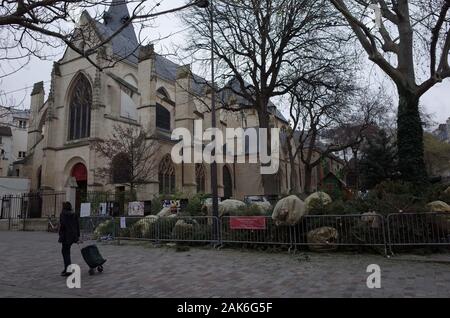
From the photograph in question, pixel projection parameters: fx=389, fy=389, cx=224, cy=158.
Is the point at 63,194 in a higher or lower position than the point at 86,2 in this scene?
lower

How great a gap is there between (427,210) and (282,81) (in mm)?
12017

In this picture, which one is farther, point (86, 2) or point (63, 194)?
point (63, 194)

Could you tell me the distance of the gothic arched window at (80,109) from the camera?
32.7 metres

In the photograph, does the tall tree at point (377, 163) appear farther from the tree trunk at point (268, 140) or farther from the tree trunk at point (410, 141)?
the tree trunk at point (410, 141)

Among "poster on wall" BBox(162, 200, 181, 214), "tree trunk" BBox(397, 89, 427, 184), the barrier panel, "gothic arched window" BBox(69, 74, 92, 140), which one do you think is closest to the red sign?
the barrier panel

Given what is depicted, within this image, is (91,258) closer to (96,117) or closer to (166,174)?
(96,117)

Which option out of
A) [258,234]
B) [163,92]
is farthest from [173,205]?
[163,92]

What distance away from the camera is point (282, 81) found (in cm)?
2102

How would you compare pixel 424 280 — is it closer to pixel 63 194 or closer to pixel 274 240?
pixel 274 240

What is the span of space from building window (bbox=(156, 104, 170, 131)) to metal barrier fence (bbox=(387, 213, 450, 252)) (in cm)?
2959

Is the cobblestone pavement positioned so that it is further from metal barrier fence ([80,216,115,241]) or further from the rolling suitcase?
metal barrier fence ([80,216,115,241])

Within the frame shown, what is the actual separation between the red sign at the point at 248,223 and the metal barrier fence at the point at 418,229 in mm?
3734
